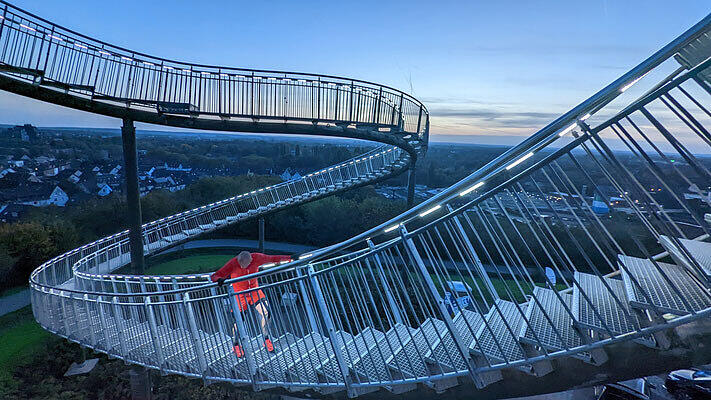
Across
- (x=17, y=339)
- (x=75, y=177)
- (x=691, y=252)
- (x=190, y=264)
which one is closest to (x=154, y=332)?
(x=691, y=252)

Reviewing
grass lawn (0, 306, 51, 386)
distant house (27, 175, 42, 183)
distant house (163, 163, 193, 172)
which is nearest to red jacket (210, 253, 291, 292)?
grass lawn (0, 306, 51, 386)

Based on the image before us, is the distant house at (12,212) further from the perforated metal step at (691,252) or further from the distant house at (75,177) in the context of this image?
the perforated metal step at (691,252)

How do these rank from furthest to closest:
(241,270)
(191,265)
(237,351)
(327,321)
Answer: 1. (191,265)
2. (241,270)
3. (237,351)
4. (327,321)

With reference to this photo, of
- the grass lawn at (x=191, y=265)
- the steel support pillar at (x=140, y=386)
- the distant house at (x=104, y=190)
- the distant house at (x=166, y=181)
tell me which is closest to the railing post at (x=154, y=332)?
the steel support pillar at (x=140, y=386)

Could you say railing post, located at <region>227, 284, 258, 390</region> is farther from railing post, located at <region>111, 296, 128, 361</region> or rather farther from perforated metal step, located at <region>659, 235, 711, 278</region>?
perforated metal step, located at <region>659, 235, 711, 278</region>

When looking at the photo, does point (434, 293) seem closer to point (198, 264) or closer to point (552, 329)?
point (552, 329)

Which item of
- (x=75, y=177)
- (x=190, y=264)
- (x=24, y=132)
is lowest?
(x=190, y=264)
